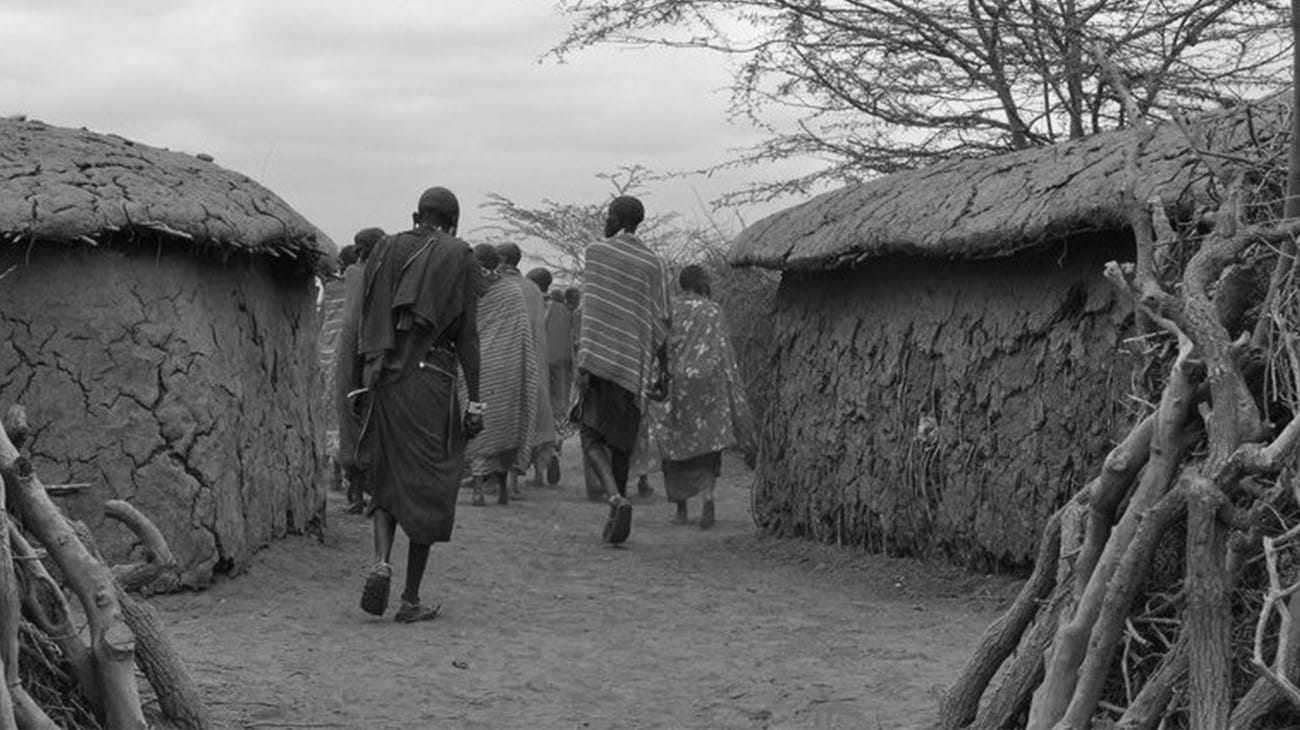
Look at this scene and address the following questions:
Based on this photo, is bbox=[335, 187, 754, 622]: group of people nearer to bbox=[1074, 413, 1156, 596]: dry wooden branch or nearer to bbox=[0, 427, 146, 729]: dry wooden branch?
bbox=[0, 427, 146, 729]: dry wooden branch

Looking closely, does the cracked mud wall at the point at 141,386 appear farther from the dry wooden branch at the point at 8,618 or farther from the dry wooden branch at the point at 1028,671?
the dry wooden branch at the point at 1028,671

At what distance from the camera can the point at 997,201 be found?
8320 millimetres

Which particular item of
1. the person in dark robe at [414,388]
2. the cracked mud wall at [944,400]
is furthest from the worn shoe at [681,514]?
the person in dark robe at [414,388]

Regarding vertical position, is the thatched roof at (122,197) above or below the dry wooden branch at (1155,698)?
above

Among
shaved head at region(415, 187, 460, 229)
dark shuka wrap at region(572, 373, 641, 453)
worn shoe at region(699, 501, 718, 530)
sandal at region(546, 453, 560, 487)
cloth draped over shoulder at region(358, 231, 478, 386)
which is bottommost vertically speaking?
worn shoe at region(699, 501, 718, 530)

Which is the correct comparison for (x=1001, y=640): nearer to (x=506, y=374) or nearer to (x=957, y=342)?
(x=957, y=342)

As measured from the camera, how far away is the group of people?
7.92m

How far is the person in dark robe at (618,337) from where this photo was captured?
10.9 m

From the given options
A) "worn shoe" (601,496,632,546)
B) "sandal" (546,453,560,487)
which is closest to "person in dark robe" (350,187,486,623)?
"worn shoe" (601,496,632,546)

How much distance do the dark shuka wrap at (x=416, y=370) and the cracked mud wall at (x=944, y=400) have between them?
221 centimetres

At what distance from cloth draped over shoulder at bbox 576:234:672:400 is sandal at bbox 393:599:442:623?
295 cm

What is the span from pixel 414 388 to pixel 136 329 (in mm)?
1212

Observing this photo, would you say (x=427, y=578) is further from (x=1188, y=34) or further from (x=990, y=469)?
(x=1188, y=34)

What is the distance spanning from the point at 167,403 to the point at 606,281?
10.9 feet
